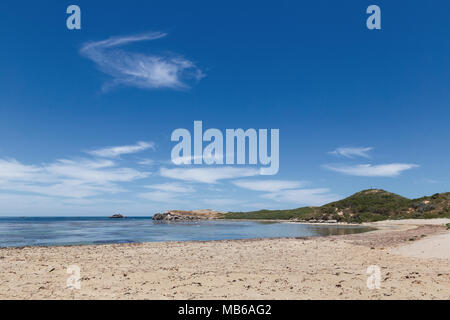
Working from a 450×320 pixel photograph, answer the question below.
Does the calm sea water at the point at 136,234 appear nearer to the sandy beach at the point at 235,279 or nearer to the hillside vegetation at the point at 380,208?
the sandy beach at the point at 235,279

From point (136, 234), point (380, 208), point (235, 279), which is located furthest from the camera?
point (380, 208)

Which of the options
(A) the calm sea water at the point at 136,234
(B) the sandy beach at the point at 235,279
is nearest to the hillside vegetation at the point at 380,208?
(A) the calm sea water at the point at 136,234

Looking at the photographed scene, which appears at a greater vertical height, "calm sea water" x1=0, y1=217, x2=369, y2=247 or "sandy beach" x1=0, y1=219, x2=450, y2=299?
"sandy beach" x1=0, y1=219, x2=450, y2=299

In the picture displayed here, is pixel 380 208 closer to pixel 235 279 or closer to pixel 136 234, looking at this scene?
pixel 136 234

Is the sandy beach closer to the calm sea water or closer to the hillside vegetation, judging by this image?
the calm sea water

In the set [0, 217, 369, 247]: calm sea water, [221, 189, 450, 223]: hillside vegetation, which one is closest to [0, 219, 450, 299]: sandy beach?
[0, 217, 369, 247]: calm sea water

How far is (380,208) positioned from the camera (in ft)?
385

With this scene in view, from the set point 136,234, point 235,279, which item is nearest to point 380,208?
point 136,234

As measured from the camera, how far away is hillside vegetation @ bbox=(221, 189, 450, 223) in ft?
321

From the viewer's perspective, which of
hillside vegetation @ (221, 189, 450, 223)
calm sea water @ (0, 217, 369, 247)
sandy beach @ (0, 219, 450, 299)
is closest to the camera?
sandy beach @ (0, 219, 450, 299)

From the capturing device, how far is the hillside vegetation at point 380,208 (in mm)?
97956

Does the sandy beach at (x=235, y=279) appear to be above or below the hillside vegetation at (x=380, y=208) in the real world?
above
